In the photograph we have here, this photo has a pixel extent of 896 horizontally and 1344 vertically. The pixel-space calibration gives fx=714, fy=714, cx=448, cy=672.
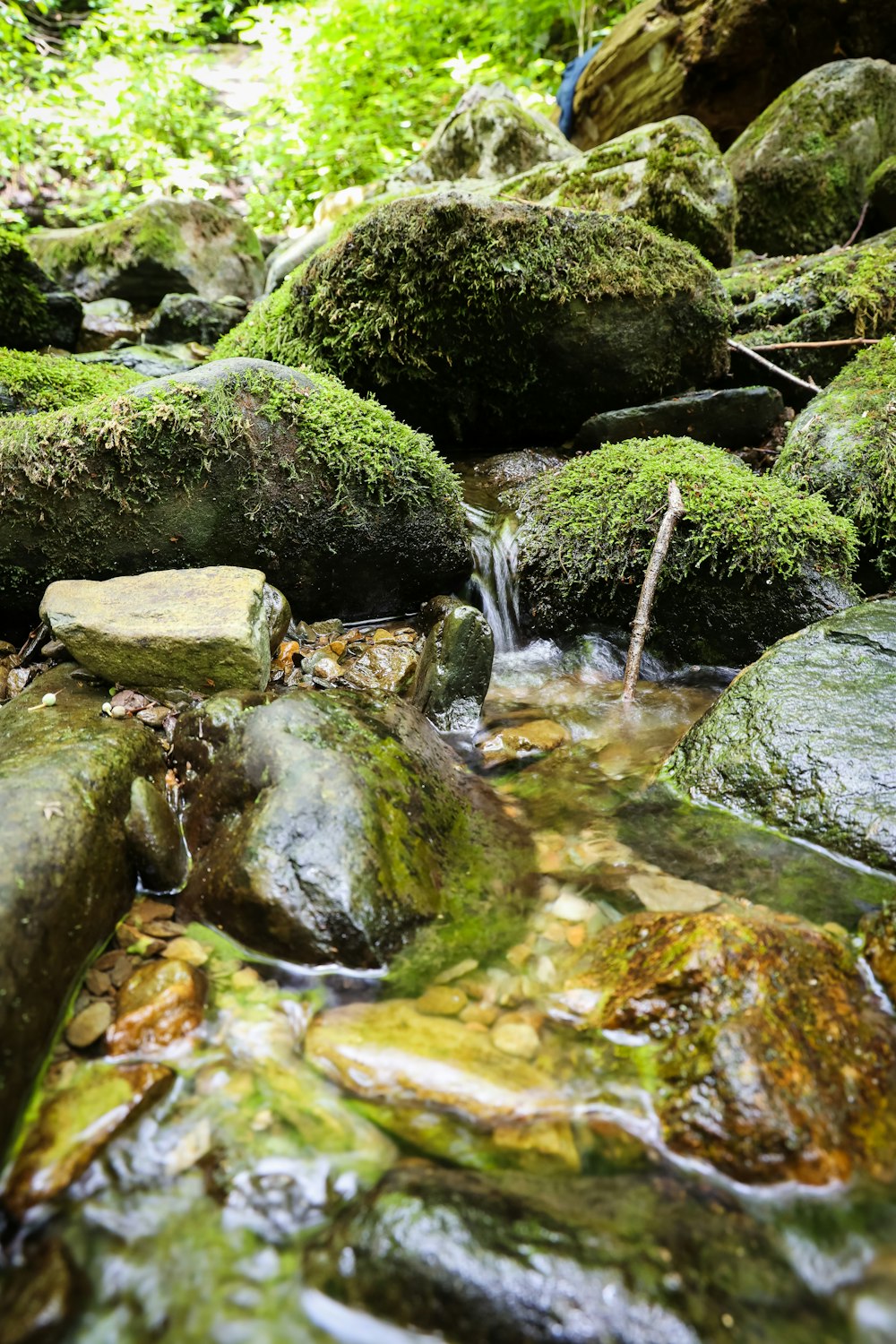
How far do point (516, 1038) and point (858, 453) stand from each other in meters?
4.08

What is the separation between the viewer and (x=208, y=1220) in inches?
57.3

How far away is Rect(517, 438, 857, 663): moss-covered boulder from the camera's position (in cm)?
394

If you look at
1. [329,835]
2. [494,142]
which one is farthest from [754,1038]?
[494,142]

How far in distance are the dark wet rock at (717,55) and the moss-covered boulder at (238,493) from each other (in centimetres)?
748

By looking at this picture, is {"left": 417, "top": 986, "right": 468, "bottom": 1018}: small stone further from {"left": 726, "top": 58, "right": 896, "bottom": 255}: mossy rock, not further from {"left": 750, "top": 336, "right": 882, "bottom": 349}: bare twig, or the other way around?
{"left": 726, "top": 58, "right": 896, "bottom": 255}: mossy rock

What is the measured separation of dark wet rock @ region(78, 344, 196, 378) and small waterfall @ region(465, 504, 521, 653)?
3.01 meters

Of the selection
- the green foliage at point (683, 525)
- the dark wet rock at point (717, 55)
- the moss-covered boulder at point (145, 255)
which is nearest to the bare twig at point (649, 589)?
the green foliage at point (683, 525)

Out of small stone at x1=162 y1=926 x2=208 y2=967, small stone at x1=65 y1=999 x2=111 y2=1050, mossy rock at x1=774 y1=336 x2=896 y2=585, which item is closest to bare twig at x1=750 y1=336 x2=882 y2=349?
mossy rock at x1=774 y1=336 x2=896 y2=585

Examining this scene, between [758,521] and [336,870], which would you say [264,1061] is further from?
[758,521]

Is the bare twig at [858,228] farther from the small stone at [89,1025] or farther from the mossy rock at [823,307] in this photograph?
the small stone at [89,1025]

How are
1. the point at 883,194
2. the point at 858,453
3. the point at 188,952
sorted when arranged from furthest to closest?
the point at 883,194 → the point at 858,453 → the point at 188,952

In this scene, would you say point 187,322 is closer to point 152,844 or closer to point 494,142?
point 494,142

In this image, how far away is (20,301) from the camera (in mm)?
6375

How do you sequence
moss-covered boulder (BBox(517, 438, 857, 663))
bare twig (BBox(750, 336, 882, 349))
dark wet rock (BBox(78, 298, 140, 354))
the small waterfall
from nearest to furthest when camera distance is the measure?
1. moss-covered boulder (BBox(517, 438, 857, 663))
2. the small waterfall
3. bare twig (BBox(750, 336, 882, 349))
4. dark wet rock (BBox(78, 298, 140, 354))
